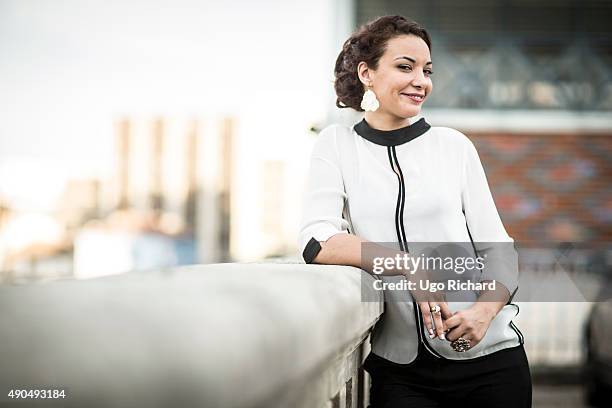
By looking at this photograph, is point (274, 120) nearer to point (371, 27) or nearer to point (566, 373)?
point (566, 373)

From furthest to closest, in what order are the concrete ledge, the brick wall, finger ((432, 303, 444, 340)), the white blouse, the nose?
the brick wall < the nose < the white blouse < finger ((432, 303, 444, 340)) < the concrete ledge

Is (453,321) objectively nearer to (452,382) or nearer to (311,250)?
(452,382)

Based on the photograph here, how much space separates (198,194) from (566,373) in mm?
64937

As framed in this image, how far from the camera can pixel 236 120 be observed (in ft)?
233

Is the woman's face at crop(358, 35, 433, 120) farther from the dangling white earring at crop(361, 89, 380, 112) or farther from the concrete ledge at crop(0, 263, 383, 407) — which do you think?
the concrete ledge at crop(0, 263, 383, 407)

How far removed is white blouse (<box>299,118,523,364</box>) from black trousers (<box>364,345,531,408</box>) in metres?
0.02

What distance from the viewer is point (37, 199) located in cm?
6462

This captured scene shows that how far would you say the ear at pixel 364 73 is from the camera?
1.53m

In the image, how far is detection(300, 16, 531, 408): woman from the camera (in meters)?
1.26

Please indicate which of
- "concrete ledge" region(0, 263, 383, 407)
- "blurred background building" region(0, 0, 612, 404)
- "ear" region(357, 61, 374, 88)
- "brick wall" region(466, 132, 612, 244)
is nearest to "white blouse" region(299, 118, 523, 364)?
"ear" region(357, 61, 374, 88)

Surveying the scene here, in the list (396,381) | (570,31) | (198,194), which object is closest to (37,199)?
(198,194)

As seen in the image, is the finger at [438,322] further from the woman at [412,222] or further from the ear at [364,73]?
the ear at [364,73]

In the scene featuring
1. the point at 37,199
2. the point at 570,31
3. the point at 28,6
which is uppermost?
the point at 28,6

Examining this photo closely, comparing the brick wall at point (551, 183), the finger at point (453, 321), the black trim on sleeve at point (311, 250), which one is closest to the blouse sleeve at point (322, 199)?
the black trim on sleeve at point (311, 250)
